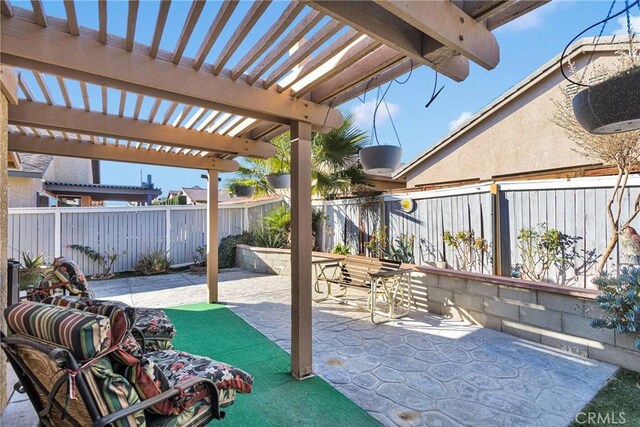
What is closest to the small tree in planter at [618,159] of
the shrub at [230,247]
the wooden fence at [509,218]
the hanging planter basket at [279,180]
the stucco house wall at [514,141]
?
the wooden fence at [509,218]

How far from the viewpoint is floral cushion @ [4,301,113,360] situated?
4.15 ft

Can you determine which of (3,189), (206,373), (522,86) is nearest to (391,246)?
(522,86)

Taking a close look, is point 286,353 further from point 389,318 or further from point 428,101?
point 428,101

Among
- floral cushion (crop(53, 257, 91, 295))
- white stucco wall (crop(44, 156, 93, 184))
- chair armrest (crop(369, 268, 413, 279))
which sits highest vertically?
white stucco wall (crop(44, 156, 93, 184))

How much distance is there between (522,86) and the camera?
284 inches

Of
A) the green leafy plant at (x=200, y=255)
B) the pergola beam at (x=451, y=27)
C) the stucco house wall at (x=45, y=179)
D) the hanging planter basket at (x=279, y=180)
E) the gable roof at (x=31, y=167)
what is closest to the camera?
the pergola beam at (x=451, y=27)

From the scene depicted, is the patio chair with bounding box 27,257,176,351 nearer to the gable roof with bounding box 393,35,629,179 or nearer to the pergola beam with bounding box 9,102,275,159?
the pergola beam with bounding box 9,102,275,159

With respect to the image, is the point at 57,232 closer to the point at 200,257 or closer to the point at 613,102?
the point at 200,257

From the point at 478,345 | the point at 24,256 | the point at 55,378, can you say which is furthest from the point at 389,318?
the point at 24,256

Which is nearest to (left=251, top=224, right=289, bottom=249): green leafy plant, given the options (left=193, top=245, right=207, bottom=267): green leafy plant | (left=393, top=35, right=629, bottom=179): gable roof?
(left=193, top=245, right=207, bottom=267): green leafy plant

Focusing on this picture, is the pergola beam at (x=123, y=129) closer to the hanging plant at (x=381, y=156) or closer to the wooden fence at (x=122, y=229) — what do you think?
the hanging plant at (x=381, y=156)

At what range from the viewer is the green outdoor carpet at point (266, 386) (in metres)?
2.44

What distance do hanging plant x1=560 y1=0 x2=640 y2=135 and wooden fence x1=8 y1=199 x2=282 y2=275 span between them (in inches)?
350

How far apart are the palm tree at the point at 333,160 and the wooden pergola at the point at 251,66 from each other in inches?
109
